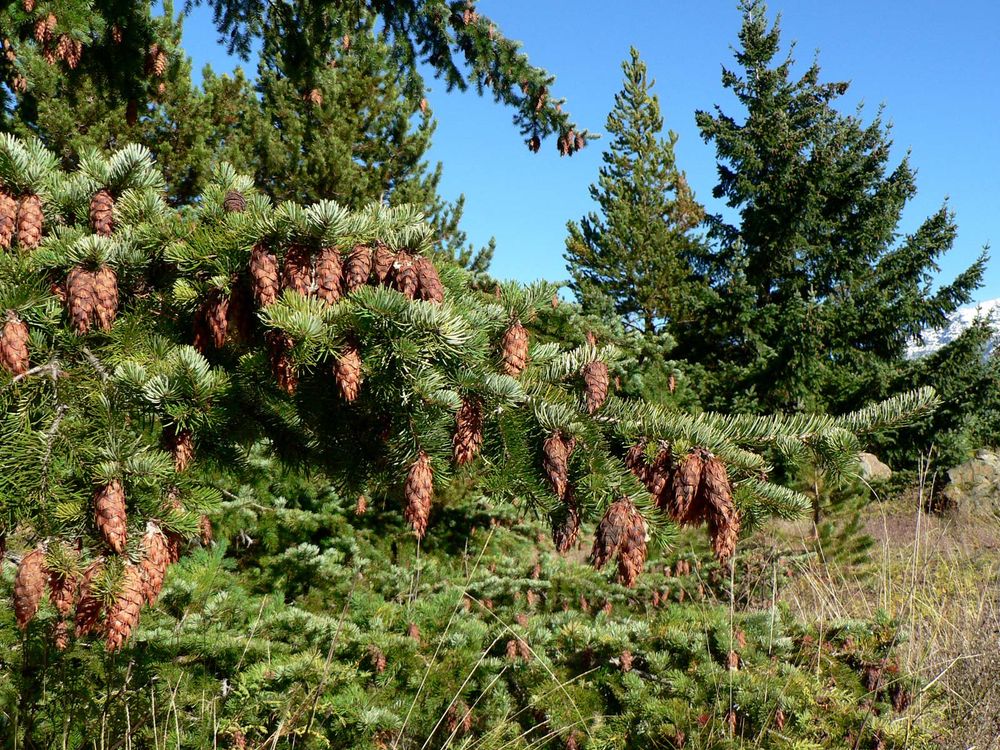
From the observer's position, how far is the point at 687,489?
1.32m

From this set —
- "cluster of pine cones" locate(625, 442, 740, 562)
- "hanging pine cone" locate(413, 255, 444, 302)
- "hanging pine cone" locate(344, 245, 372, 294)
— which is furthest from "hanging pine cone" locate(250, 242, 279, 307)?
"cluster of pine cones" locate(625, 442, 740, 562)

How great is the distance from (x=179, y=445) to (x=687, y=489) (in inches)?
40.5

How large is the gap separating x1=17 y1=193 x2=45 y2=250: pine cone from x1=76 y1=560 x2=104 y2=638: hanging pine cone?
802mm

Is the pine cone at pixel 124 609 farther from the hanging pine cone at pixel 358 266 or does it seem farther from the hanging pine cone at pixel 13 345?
the hanging pine cone at pixel 358 266

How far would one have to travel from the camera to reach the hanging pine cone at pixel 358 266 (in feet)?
4.85

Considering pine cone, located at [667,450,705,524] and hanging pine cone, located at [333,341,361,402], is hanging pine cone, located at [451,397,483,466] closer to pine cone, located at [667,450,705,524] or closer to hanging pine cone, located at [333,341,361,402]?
hanging pine cone, located at [333,341,361,402]

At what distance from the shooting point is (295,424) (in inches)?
65.5

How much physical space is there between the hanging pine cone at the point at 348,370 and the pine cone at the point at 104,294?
0.49 metres

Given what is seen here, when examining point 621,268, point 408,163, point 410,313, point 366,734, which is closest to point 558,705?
point 366,734

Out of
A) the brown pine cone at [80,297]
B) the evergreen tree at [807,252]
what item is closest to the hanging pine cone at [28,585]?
the brown pine cone at [80,297]

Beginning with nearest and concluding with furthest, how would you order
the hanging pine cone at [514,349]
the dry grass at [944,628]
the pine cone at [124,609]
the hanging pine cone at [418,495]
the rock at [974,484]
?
the pine cone at [124,609]
the hanging pine cone at [418,495]
the hanging pine cone at [514,349]
the dry grass at [944,628]
the rock at [974,484]

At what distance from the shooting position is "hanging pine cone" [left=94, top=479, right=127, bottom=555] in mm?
1261

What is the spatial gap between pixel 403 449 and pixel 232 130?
10.6 metres

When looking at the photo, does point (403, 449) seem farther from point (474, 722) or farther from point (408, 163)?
point (408, 163)
